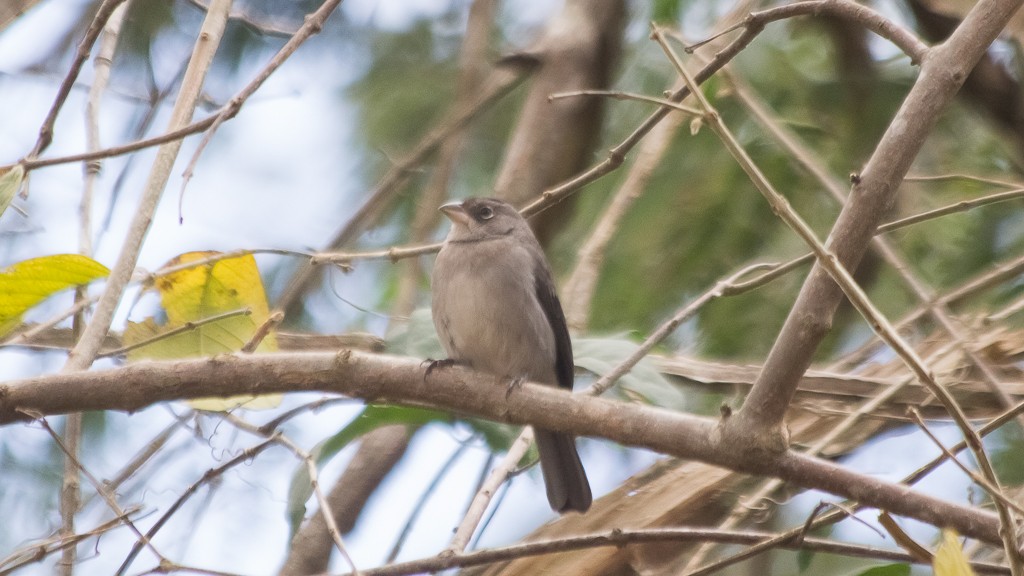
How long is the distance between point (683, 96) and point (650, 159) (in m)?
1.92

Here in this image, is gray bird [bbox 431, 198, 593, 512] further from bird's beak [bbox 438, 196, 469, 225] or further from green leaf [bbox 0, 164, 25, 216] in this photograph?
green leaf [bbox 0, 164, 25, 216]

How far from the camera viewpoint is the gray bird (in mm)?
4504

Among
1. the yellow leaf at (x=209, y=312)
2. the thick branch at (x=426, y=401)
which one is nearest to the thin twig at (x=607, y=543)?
the thick branch at (x=426, y=401)

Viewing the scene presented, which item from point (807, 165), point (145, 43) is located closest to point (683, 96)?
point (807, 165)

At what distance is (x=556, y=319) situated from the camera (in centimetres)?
468

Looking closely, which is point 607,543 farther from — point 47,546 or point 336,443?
point 47,546

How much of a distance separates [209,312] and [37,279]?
2.37 feet

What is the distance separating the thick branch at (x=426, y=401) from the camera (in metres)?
2.63

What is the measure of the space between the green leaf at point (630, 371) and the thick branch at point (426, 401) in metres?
0.92

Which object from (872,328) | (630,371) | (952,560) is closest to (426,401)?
(630,371)

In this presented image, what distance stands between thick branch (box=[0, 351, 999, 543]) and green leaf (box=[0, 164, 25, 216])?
45cm

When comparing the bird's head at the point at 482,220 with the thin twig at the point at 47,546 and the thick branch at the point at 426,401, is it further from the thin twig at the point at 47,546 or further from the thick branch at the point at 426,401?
the thin twig at the point at 47,546

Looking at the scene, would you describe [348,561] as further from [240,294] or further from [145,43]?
[145,43]

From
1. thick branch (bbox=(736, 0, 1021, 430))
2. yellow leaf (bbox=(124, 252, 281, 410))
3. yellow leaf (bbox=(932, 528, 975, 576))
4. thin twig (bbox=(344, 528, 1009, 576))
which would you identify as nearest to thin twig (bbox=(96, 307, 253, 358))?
yellow leaf (bbox=(124, 252, 281, 410))
